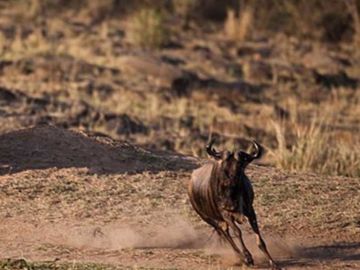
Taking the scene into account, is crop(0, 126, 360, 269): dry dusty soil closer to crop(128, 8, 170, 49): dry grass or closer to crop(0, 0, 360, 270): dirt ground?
crop(0, 0, 360, 270): dirt ground

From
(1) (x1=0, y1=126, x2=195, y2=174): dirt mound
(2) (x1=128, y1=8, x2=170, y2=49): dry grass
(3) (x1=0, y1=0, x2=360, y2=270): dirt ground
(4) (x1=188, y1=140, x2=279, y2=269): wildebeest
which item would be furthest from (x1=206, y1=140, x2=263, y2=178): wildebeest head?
(2) (x1=128, y1=8, x2=170, y2=49): dry grass

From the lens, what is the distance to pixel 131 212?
1077cm

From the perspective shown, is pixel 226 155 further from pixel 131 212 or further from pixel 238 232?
pixel 131 212

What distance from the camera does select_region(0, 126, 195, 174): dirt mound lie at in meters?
11.9

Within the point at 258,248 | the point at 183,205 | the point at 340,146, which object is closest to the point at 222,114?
the point at 340,146

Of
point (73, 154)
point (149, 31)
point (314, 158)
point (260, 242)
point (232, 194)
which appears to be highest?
point (232, 194)

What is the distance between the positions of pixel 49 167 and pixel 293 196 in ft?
8.15

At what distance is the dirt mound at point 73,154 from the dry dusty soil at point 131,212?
0.4 inches

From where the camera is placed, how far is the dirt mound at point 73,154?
1192 centimetres

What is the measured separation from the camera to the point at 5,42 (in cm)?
2458

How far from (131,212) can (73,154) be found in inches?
63.9

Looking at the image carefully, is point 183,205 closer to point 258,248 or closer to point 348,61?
point 258,248

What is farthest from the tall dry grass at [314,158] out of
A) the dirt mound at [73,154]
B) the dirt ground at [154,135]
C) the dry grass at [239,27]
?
the dry grass at [239,27]

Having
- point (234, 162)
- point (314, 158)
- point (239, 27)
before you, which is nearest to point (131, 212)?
point (234, 162)
